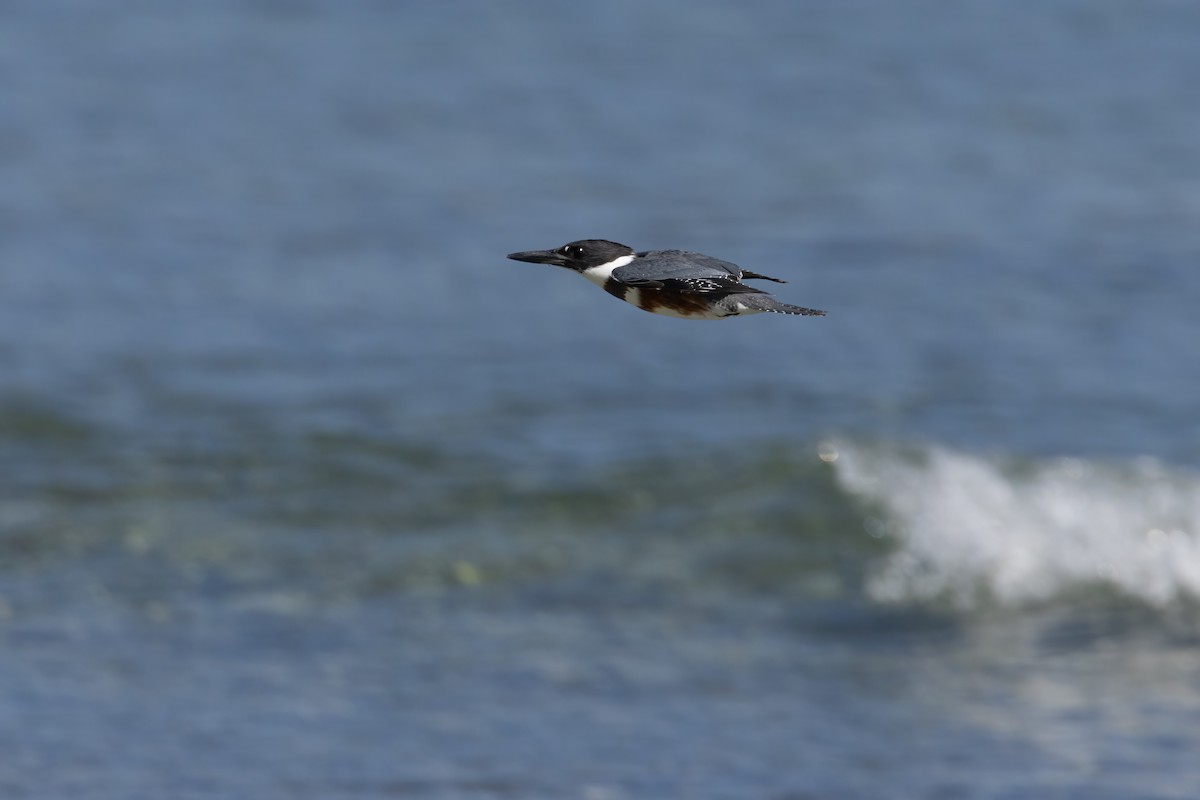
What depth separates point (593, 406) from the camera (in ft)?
43.3

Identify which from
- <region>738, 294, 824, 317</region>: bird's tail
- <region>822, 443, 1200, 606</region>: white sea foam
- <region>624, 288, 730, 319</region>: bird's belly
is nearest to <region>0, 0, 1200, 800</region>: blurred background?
<region>822, 443, 1200, 606</region>: white sea foam

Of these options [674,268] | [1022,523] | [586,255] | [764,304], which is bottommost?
[764,304]

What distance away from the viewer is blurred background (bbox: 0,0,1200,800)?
8.58 metres

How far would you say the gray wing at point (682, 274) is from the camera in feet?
13.2

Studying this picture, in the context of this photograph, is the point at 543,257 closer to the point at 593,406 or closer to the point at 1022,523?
the point at 1022,523

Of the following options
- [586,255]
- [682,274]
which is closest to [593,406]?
[586,255]

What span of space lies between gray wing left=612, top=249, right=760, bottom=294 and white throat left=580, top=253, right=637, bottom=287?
0.23 feet

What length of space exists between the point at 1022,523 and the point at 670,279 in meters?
7.86

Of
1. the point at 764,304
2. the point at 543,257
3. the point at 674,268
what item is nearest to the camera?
the point at 764,304

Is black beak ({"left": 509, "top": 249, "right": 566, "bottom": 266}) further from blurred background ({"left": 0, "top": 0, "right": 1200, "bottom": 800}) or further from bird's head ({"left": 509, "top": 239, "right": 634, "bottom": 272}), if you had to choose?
blurred background ({"left": 0, "top": 0, "right": 1200, "bottom": 800})

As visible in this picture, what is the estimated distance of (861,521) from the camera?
37.4 ft

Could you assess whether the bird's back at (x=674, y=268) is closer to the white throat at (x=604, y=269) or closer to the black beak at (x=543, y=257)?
the white throat at (x=604, y=269)

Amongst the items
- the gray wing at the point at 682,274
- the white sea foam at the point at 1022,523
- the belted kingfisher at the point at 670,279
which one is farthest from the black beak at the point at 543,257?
the white sea foam at the point at 1022,523

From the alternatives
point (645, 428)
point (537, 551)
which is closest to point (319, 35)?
point (645, 428)
